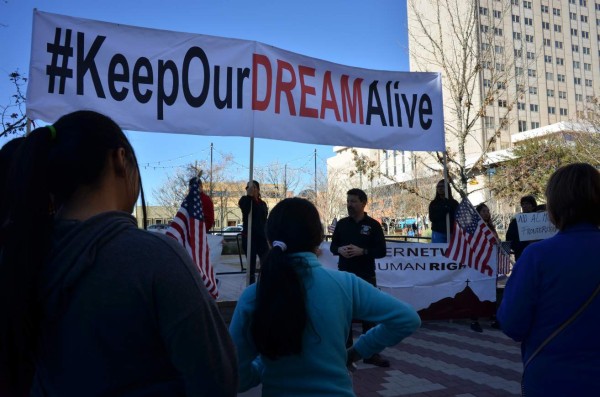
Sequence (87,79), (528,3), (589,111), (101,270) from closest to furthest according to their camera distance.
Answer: (101,270)
(87,79)
(589,111)
(528,3)

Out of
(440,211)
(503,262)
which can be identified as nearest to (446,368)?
(440,211)

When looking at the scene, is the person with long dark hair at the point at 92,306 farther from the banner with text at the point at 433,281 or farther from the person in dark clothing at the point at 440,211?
the person in dark clothing at the point at 440,211

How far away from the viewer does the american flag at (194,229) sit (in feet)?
15.7

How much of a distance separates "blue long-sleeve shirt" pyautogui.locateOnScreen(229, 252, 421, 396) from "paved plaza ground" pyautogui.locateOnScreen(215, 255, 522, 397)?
2.37 meters

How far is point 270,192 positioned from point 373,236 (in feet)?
129

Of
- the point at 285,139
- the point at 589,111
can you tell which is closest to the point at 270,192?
Result: the point at 589,111

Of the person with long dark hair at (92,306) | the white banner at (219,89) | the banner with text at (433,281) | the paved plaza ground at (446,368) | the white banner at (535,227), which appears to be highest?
the white banner at (219,89)

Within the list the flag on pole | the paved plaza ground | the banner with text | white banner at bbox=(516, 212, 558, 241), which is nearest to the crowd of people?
the paved plaza ground

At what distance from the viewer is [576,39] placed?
86.1 meters

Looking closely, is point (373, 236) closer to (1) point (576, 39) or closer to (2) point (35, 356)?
(2) point (35, 356)

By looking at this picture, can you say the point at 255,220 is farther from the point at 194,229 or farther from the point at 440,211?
the point at 194,229

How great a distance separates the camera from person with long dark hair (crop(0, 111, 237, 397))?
1092 mm

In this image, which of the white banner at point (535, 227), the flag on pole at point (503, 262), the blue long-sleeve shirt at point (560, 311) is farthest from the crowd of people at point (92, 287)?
the flag on pole at point (503, 262)

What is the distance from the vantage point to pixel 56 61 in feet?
16.4
